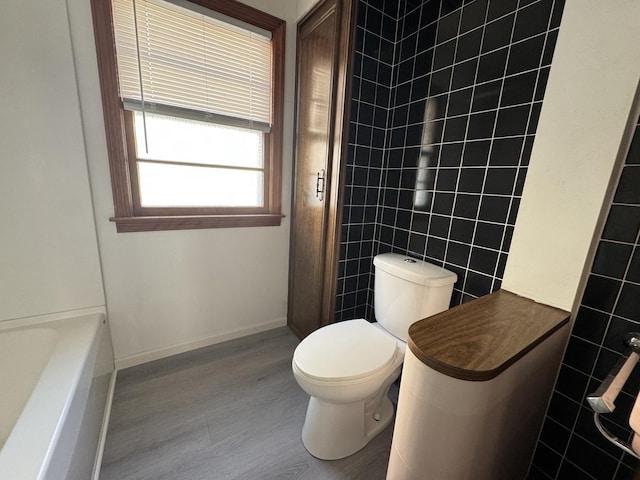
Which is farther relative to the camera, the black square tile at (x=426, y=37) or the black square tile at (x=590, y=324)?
the black square tile at (x=426, y=37)

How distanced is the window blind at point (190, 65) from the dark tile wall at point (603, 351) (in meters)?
1.71

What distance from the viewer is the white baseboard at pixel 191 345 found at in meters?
1.58

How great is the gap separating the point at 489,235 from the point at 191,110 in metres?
1.66

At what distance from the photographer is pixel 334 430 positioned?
1.14m

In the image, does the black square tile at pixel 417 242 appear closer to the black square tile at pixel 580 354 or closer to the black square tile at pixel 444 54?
the black square tile at pixel 580 354

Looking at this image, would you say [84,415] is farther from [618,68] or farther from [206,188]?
[618,68]

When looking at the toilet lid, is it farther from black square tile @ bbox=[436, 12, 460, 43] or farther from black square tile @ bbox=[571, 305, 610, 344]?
black square tile @ bbox=[436, 12, 460, 43]

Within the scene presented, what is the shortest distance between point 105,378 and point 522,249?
1960 millimetres

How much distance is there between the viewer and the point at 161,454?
1118 millimetres

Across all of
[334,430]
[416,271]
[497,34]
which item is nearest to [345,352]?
[334,430]

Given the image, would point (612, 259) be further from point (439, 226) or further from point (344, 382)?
point (344, 382)

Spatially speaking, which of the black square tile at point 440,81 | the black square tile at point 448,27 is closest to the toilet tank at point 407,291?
the black square tile at point 440,81

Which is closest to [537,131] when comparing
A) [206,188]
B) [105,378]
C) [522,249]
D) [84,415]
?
[522,249]

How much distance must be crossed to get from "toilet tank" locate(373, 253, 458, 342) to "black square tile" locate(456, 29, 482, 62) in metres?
0.98
